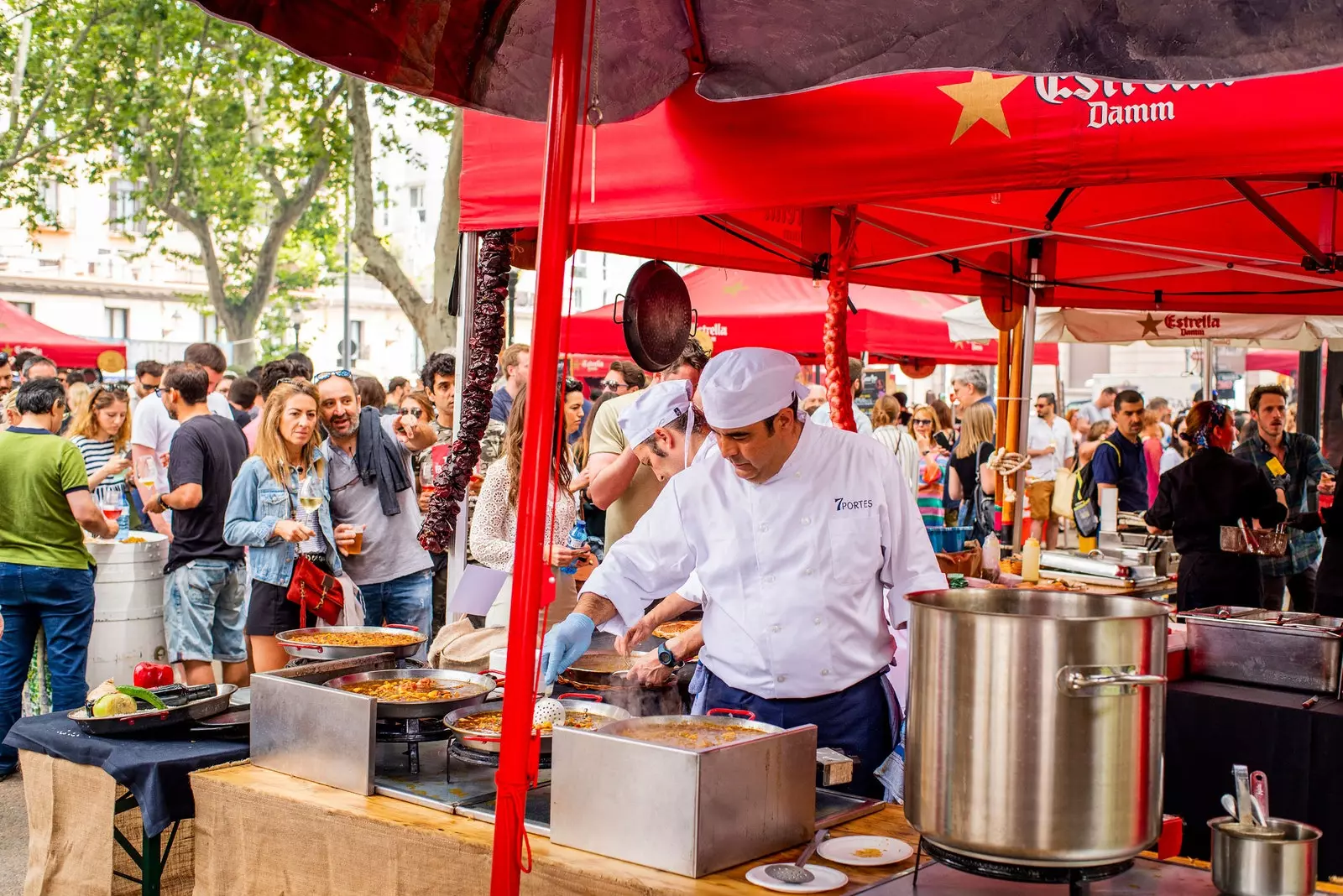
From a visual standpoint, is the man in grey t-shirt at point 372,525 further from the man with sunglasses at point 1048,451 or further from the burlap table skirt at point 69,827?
the man with sunglasses at point 1048,451

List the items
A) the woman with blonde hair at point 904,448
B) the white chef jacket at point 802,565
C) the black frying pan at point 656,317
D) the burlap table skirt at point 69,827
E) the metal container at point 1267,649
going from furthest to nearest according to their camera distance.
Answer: the woman with blonde hair at point 904,448 → the black frying pan at point 656,317 → the metal container at point 1267,649 → the burlap table skirt at point 69,827 → the white chef jacket at point 802,565

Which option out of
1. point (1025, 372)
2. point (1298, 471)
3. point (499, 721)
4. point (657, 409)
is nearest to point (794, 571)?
point (499, 721)

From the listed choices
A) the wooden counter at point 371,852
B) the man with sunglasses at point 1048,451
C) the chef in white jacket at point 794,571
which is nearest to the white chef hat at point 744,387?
the chef in white jacket at point 794,571

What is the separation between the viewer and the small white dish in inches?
84.0

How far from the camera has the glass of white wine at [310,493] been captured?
4840mm

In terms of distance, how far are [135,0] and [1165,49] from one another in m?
16.4

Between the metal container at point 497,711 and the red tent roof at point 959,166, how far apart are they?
3.55 ft

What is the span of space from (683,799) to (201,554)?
14.8 ft

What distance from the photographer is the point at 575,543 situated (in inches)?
195

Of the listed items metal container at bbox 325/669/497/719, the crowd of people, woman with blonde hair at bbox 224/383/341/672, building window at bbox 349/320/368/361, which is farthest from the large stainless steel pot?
building window at bbox 349/320/368/361

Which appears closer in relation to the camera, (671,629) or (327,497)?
(671,629)

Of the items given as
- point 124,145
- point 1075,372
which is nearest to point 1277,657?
point 124,145

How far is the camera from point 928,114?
3.02 m

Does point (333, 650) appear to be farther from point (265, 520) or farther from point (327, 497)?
point (327, 497)
